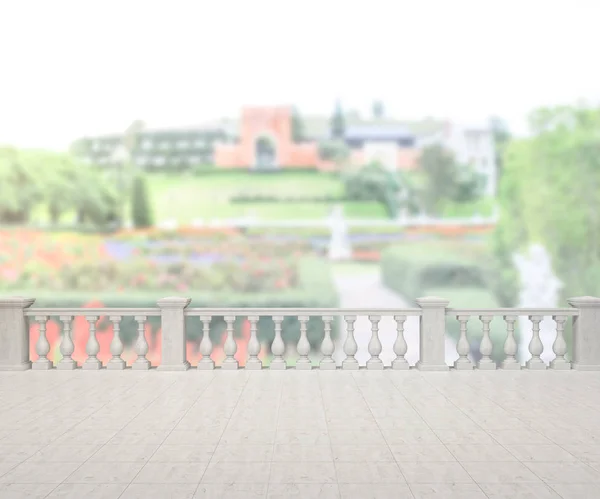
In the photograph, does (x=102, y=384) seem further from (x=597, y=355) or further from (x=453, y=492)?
(x=597, y=355)

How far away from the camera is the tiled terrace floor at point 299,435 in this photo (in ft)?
15.0

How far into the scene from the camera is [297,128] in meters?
24.0

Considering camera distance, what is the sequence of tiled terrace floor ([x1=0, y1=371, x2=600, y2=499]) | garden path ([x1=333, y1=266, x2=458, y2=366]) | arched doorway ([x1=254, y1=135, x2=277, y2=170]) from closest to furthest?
1. tiled terrace floor ([x1=0, y1=371, x2=600, y2=499])
2. garden path ([x1=333, y1=266, x2=458, y2=366])
3. arched doorway ([x1=254, y1=135, x2=277, y2=170])

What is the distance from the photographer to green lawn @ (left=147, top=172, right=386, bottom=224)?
23.8m

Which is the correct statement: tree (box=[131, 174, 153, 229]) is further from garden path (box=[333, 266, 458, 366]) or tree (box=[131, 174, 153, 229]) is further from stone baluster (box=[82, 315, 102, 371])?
stone baluster (box=[82, 315, 102, 371])

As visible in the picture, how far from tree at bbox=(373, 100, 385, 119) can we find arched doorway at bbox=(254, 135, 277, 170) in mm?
3893

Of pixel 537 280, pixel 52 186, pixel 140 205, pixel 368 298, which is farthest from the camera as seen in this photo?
pixel 52 186

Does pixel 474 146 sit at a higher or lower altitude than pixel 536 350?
higher

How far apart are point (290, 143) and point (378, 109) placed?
3.46 meters

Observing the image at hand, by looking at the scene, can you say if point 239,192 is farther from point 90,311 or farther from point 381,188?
point 90,311

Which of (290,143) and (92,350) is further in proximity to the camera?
(290,143)

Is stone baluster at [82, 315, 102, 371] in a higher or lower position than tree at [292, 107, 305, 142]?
lower

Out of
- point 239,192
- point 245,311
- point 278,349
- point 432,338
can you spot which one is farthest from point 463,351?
point 239,192

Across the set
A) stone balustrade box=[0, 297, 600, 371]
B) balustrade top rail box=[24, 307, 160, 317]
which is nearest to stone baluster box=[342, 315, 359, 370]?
stone balustrade box=[0, 297, 600, 371]
